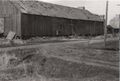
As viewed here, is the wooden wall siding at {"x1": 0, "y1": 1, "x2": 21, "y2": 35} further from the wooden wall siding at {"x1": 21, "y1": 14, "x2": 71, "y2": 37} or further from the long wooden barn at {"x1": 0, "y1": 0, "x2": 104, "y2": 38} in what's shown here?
the wooden wall siding at {"x1": 21, "y1": 14, "x2": 71, "y2": 37}

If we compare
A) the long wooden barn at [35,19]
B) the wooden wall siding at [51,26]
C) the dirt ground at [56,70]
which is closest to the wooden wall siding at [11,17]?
the long wooden barn at [35,19]

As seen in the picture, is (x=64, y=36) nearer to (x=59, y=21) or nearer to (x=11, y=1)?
(x=59, y=21)

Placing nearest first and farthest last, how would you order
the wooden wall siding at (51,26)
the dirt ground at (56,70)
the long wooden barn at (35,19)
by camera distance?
1. the dirt ground at (56,70)
2. the long wooden barn at (35,19)
3. the wooden wall siding at (51,26)

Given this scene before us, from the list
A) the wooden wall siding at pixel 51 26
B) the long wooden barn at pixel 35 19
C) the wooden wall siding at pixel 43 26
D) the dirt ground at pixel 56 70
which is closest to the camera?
the dirt ground at pixel 56 70

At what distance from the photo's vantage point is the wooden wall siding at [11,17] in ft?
85.8

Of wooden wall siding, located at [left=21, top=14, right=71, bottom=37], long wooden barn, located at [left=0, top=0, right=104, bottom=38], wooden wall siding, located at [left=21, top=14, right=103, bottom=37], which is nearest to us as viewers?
long wooden barn, located at [left=0, top=0, right=104, bottom=38]

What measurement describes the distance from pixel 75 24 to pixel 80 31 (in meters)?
2.14

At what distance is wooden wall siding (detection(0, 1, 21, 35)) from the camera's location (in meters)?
26.2

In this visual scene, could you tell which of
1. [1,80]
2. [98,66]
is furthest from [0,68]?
[98,66]

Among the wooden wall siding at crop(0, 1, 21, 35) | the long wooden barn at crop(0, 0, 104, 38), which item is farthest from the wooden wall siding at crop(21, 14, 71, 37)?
the wooden wall siding at crop(0, 1, 21, 35)

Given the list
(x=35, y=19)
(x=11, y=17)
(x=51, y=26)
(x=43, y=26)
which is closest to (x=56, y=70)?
(x=35, y=19)

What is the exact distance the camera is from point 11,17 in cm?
2711

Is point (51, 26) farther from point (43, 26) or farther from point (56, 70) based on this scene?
point (56, 70)

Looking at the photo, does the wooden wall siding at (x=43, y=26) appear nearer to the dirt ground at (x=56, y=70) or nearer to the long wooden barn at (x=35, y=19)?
the long wooden barn at (x=35, y=19)
